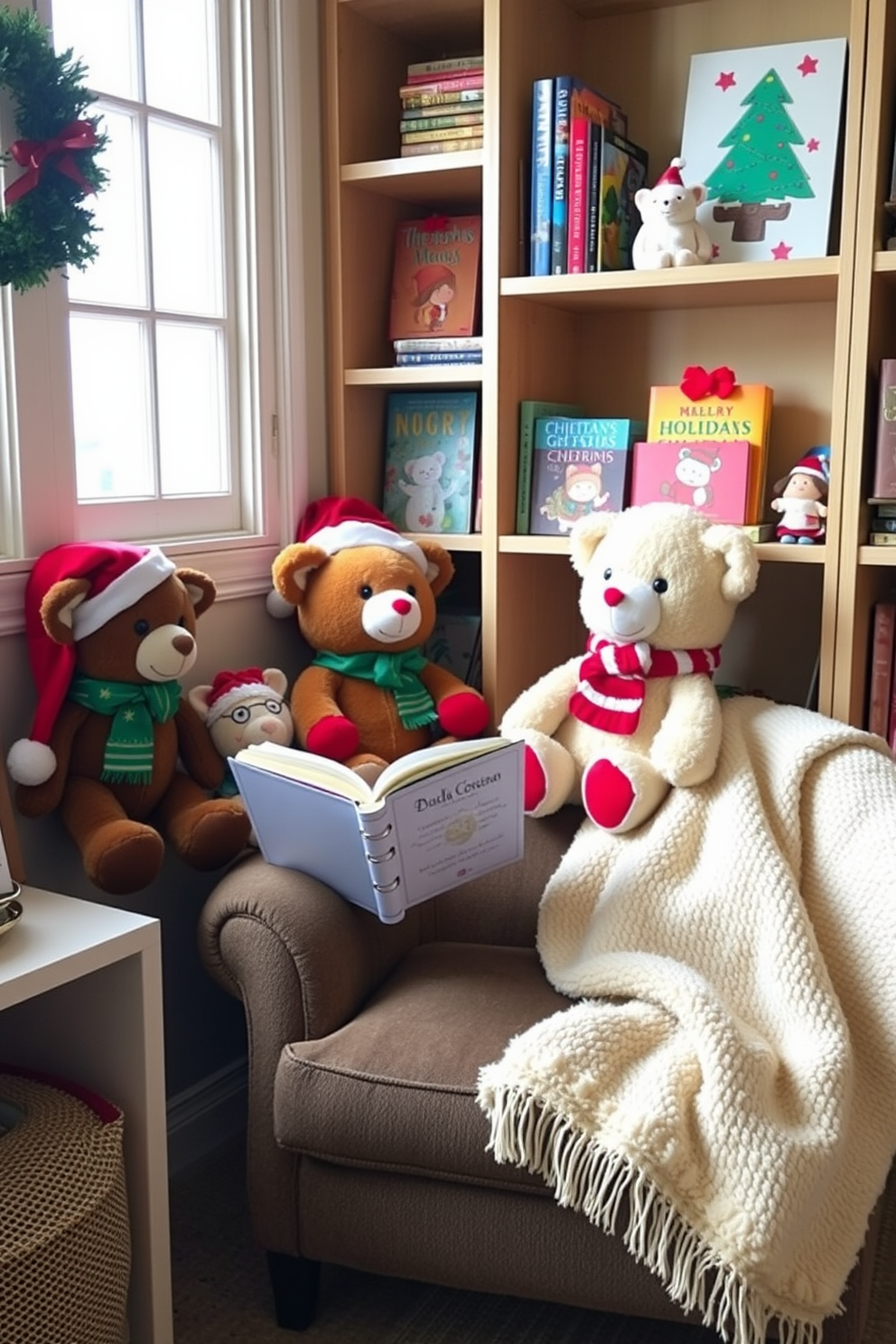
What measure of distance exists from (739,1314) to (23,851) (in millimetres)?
1063

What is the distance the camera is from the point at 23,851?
1.81 m

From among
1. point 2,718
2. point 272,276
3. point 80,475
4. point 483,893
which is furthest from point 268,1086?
point 272,276

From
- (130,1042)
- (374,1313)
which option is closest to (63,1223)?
(130,1042)

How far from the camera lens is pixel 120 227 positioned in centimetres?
196

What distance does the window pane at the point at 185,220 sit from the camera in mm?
2021

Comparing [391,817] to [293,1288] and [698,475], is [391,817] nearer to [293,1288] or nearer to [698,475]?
[293,1288]

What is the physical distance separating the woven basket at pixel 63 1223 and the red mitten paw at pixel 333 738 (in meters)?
0.59

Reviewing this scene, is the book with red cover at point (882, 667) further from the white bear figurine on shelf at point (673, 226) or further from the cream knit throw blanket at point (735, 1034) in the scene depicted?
the white bear figurine on shelf at point (673, 226)

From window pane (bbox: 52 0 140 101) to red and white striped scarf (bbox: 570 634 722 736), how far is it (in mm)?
1064

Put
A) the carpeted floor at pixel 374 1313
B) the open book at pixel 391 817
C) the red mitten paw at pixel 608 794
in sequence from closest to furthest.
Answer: the open book at pixel 391 817, the carpeted floor at pixel 374 1313, the red mitten paw at pixel 608 794

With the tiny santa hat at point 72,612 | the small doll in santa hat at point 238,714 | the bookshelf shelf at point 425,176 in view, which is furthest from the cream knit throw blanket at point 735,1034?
the bookshelf shelf at point 425,176

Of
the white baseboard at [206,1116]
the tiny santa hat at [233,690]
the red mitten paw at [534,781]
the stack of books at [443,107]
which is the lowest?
the white baseboard at [206,1116]

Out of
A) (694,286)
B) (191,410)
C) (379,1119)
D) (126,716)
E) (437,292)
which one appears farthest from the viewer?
(437,292)

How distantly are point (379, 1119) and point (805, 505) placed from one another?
1053 mm
